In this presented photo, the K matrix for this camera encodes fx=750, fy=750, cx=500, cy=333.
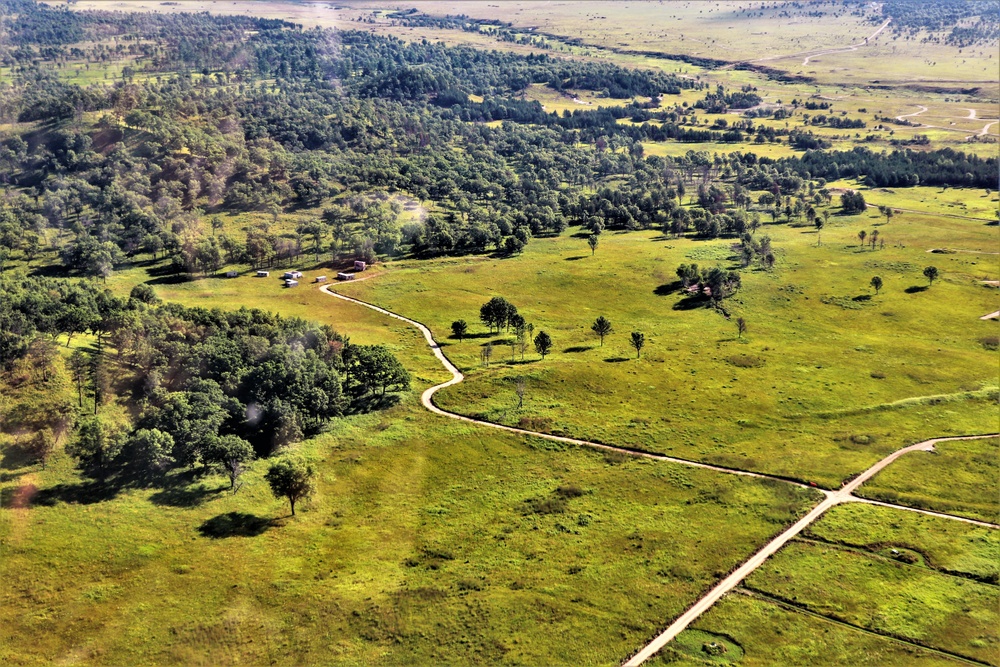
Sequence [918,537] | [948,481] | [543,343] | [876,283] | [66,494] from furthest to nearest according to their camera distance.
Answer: [876,283], [543,343], [948,481], [66,494], [918,537]

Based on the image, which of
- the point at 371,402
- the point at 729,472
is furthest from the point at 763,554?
the point at 371,402

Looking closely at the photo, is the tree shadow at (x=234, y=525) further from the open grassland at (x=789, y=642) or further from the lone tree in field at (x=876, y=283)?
the lone tree in field at (x=876, y=283)

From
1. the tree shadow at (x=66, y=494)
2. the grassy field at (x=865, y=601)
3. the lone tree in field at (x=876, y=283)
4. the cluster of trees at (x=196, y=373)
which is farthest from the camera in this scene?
the lone tree in field at (x=876, y=283)

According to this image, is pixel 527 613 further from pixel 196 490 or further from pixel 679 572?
pixel 196 490

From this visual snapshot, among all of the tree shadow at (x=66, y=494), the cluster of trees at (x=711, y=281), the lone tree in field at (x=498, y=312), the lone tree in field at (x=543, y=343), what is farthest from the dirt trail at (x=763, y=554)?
the lone tree in field at (x=498, y=312)

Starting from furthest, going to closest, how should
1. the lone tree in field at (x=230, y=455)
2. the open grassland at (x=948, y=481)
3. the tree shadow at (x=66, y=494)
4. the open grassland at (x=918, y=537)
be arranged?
the lone tree in field at (x=230, y=455) → the open grassland at (x=948, y=481) → the tree shadow at (x=66, y=494) → the open grassland at (x=918, y=537)

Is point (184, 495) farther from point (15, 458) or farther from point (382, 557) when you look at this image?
point (382, 557)

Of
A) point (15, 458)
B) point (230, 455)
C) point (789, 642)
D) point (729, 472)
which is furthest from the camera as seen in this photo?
point (729, 472)
